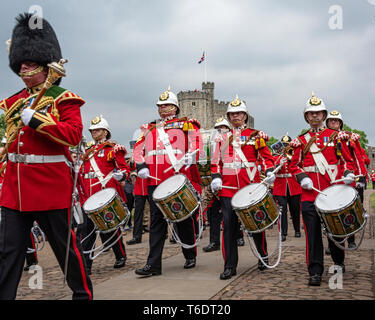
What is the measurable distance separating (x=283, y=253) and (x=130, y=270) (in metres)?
2.54

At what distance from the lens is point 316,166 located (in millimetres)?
5906

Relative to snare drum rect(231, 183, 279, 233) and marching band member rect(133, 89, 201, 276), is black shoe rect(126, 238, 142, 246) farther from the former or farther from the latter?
snare drum rect(231, 183, 279, 233)

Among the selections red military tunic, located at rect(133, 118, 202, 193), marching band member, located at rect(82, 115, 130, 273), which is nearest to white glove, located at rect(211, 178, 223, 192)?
red military tunic, located at rect(133, 118, 202, 193)

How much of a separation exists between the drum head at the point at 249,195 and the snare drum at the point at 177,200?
1.75ft

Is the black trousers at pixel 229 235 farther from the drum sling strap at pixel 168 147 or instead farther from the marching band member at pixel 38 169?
the marching band member at pixel 38 169

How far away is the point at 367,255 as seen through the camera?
7246 millimetres

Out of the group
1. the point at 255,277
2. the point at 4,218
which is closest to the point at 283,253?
the point at 255,277

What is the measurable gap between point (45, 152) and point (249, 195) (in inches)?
107

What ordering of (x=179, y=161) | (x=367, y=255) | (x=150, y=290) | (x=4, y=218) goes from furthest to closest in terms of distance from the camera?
1. (x=367, y=255)
2. (x=179, y=161)
3. (x=150, y=290)
4. (x=4, y=218)

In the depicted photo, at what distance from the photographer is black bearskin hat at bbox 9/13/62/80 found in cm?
406

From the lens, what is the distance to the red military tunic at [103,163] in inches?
308

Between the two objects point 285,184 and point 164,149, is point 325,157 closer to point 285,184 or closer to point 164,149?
point 164,149

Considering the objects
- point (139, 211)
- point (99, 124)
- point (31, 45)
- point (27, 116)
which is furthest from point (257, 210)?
point (139, 211)
